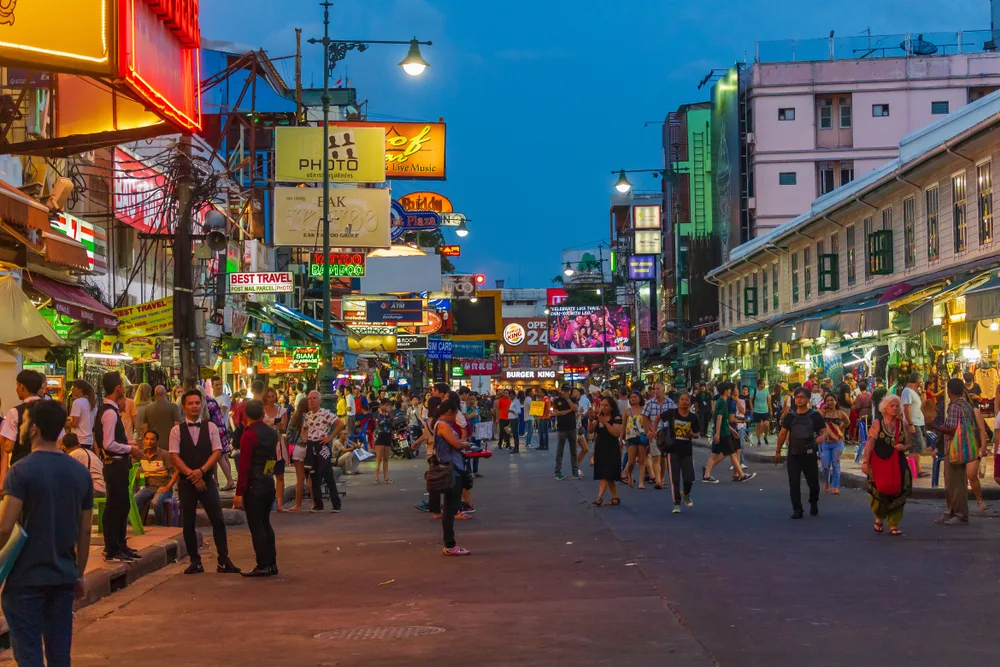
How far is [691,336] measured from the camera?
222ft

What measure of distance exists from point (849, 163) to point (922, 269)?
28.5 m

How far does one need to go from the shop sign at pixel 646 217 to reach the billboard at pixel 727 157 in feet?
13.1

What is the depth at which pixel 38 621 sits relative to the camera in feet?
20.7

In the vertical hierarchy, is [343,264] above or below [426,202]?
below

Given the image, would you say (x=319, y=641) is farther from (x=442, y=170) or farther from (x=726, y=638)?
(x=442, y=170)

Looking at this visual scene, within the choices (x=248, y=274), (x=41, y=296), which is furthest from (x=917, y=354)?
(x=41, y=296)

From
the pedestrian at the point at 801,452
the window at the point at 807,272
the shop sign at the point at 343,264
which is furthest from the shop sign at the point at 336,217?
the pedestrian at the point at 801,452

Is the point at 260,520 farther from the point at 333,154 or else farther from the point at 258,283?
the point at 333,154

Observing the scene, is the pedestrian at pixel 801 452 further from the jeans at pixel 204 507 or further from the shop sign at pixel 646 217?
the shop sign at pixel 646 217

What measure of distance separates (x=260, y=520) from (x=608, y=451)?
7346 millimetres

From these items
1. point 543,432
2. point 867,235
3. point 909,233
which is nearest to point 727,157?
point 543,432

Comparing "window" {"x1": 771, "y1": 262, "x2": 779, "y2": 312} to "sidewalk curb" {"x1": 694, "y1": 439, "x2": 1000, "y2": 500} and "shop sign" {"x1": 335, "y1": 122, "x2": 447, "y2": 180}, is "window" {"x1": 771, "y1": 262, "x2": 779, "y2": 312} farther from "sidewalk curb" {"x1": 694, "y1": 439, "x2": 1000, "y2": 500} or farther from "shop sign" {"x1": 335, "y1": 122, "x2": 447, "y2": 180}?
"sidewalk curb" {"x1": 694, "y1": 439, "x2": 1000, "y2": 500}

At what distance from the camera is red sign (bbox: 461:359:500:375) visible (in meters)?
94.9

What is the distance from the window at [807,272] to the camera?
135 feet
